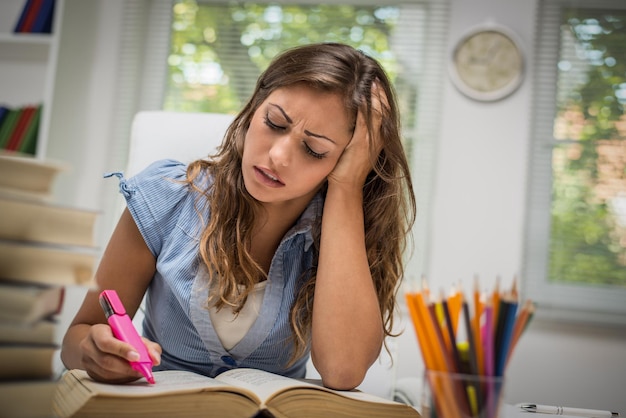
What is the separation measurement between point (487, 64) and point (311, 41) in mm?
816

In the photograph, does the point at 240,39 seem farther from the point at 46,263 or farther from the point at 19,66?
the point at 46,263

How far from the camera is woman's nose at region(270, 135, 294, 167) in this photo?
3.33 feet

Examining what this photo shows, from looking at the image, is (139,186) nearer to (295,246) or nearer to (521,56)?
(295,246)

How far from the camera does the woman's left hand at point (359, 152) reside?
3.58 feet

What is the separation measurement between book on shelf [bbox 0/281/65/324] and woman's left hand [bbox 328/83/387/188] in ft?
2.14

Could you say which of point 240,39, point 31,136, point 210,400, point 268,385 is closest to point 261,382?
point 268,385

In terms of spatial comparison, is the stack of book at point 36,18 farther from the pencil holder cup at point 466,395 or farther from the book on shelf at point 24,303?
the pencil holder cup at point 466,395

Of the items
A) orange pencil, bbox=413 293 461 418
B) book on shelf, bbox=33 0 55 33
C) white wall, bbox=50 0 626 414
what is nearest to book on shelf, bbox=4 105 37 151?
white wall, bbox=50 0 626 414

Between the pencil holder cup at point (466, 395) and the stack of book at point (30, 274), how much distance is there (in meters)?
0.32

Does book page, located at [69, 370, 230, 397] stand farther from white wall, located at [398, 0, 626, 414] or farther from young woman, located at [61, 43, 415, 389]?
white wall, located at [398, 0, 626, 414]

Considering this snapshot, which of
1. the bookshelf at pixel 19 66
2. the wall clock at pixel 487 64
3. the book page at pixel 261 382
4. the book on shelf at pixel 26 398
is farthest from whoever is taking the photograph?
the bookshelf at pixel 19 66

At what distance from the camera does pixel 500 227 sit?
2.60 metres

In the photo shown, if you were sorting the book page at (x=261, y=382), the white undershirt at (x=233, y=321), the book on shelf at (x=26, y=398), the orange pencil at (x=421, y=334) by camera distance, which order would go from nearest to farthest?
the book on shelf at (x=26, y=398) < the orange pencil at (x=421, y=334) < the book page at (x=261, y=382) < the white undershirt at (x=233, y=321)

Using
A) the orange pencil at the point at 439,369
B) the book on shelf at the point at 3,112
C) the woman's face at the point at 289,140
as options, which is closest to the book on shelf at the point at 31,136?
the book on shelf at the point at 3,112
